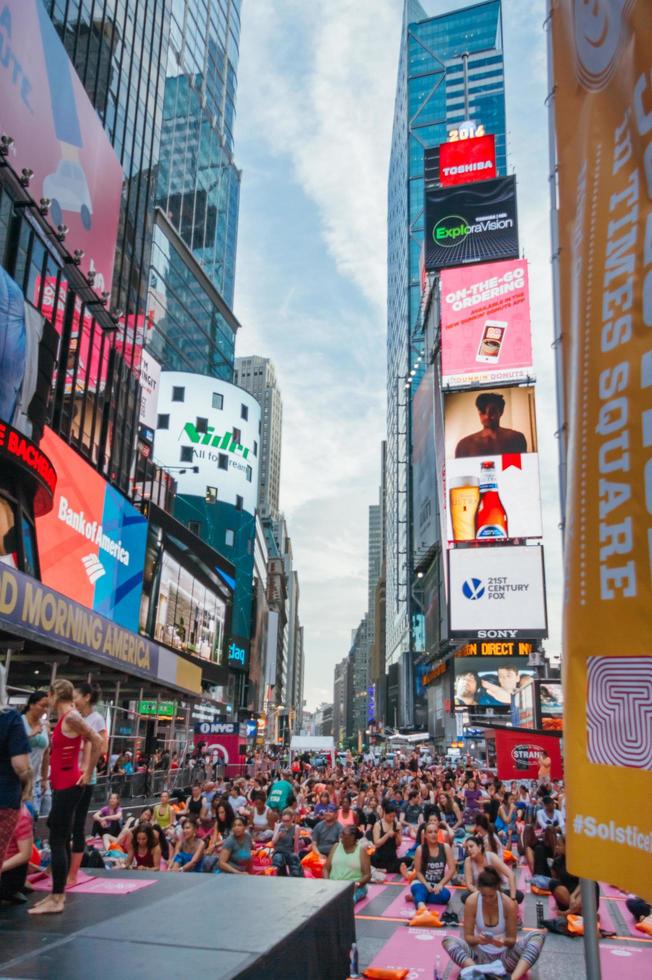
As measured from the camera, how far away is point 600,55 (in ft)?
12.6

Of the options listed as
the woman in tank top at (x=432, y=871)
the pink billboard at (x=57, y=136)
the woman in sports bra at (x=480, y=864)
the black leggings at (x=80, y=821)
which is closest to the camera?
the black leggings at (x=80, y=821)

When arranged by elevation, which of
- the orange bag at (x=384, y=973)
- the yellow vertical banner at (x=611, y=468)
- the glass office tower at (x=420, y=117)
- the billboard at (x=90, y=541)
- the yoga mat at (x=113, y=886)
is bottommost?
the orange bag at (x=384, y=973)

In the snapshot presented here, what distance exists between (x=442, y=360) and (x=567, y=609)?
62831 mm

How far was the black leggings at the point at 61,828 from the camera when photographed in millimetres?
5121

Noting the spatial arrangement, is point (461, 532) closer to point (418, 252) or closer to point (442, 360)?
point (442, 360)

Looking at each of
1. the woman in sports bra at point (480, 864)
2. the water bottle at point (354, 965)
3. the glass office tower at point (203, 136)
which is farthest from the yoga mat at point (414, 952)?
the glass office tower at point (203, 136)

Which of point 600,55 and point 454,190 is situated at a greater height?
point 454,190

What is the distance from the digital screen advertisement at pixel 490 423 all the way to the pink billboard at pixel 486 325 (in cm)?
147

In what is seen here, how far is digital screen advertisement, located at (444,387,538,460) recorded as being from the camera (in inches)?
2429

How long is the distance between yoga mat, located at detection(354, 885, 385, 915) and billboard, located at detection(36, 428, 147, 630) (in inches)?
546

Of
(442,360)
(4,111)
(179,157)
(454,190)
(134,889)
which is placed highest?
(179,157)

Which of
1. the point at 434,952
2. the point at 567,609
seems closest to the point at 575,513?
the point at 567,609

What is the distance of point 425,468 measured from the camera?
8806cm

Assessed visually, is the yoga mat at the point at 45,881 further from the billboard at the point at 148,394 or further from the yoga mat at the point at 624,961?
the billboard at the point at 148,394
